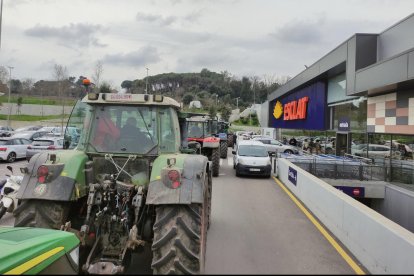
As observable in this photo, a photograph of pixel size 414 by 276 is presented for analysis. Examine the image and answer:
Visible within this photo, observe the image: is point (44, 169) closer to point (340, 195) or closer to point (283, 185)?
point (340, 195)

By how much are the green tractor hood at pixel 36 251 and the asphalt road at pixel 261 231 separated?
2.81 feet

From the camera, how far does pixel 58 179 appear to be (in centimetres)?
516

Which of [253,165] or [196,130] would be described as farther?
[196,130]

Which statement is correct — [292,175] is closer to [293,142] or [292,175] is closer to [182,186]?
[182,186]

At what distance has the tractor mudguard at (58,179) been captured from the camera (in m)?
5.00

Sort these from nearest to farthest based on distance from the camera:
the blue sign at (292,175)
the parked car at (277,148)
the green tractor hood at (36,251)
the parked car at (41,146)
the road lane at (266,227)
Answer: the green tractor hood at (36,251) → the road lane at (266,227) → the blue sign at (292,175) → the parked car at (41,146) → the parked car at (277,148)

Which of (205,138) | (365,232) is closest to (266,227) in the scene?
(365,232)

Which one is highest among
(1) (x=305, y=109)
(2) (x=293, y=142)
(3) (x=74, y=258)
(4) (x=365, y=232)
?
(1) (x=305, y=109)

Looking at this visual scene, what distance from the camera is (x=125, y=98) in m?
Answer: 5.73

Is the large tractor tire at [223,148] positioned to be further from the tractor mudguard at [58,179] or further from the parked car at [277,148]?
the tractor mudguard at [58,179]

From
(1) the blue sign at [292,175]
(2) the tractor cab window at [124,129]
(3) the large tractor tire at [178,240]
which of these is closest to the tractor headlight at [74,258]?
(3) the large tractor tire at [178,240]

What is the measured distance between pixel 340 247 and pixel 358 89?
12.2m

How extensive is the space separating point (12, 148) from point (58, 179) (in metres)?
20.7

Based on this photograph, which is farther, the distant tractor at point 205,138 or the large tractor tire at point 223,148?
the large tractor tire at point 223,148
